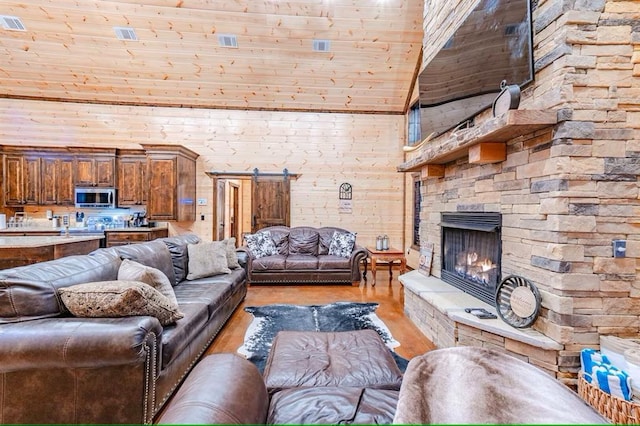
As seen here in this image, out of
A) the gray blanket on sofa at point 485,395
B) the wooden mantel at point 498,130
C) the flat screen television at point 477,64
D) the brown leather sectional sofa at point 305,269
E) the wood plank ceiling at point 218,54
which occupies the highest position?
the wood plank ceiling at point 218,54

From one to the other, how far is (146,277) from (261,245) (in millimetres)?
3248

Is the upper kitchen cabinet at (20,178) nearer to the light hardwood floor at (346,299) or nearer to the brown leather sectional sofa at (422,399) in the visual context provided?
the light hardwood floor at (346,299)

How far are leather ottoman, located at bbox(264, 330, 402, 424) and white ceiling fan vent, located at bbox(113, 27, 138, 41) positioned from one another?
534cm

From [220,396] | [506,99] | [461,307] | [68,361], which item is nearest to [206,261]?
[68,361]

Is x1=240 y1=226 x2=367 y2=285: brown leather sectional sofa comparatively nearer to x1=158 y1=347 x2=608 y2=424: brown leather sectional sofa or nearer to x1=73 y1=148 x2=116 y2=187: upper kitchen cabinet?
x1=73 y1=148 x2=116 y2=187: upper kitchen cabinet

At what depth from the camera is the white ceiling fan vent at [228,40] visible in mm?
4934

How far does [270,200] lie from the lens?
649 centimetres

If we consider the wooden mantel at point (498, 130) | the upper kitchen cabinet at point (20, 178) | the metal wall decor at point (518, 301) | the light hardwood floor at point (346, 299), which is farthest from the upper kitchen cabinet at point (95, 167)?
the metal wall decor at point (518, 301)

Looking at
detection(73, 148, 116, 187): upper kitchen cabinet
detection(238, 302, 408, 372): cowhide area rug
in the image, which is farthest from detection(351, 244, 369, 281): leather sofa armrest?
detection(73, 148, 116, 187): upper kitchen cabinet

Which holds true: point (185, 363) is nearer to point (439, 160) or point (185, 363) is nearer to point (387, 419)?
point (387, 419)

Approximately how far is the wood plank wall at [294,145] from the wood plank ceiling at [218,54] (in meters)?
0.25

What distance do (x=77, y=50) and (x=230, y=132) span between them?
2.74 metres

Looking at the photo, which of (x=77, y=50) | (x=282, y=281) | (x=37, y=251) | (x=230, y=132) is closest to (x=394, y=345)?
(x=282, y=281)

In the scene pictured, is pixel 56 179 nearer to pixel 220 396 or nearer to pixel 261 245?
pixel 261 245
